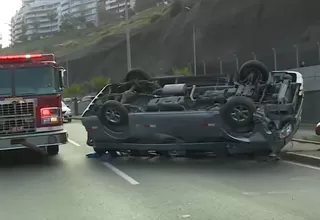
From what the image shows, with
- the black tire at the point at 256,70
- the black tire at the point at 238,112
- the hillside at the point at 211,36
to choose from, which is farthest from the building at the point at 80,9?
the black tire at the point at 238,112

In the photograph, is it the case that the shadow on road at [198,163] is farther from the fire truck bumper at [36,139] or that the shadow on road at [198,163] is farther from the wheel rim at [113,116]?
the fire truck bumper at [36,139]

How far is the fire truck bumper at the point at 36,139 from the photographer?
13344 millimetres

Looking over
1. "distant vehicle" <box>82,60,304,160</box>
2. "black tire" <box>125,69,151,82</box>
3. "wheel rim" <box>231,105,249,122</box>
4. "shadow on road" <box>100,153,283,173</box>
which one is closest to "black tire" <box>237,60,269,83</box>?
"distant vehicle" <box>82,60,304,160</box>

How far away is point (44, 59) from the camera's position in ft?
46.3

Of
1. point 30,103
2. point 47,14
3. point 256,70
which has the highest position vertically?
point 47,14

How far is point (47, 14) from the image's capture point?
170m

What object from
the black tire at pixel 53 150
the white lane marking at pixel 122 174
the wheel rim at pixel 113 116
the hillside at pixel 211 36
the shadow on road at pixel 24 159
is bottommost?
the shadow on road at pixel 24 159

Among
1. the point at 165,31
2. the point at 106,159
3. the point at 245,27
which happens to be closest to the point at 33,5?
the point at 165,31

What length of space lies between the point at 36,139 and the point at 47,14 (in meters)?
161

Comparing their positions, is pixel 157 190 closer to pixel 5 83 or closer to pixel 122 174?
pixel 122 174

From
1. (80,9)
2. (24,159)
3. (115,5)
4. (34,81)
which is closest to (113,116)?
(34,81)

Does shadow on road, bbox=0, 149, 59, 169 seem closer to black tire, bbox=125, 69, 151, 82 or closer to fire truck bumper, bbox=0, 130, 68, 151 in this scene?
fire truck bumper, bbox=0, 130, 68, 151

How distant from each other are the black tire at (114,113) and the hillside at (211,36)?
30249 mm

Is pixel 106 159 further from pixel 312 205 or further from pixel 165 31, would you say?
pixel 165 31
